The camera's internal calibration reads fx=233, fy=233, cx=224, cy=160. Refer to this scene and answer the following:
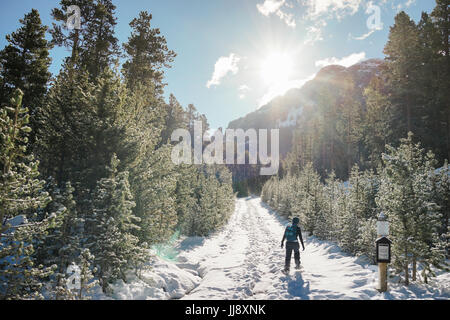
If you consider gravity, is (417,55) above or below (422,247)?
above

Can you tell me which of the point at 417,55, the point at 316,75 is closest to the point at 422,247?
the point at 417,55

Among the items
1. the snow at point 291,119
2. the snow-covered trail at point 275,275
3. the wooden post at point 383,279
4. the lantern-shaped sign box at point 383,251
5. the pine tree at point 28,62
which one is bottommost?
the snow-covered trail at point 275,275

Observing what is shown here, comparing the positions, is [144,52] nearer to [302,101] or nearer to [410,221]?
[410,221]

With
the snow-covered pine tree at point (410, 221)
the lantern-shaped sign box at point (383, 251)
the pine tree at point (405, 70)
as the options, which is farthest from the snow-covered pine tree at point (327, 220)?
the pine tree at point (405, 70)

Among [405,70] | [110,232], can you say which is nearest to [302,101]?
[405,70]

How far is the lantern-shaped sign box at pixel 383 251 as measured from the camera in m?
6.07

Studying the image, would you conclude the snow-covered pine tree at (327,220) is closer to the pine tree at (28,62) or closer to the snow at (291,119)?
the pine tree at (28,62)

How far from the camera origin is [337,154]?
2050 inches

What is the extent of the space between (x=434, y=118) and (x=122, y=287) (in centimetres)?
3133

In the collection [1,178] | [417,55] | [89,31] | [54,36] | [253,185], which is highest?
[417,55]

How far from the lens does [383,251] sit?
6.12 m

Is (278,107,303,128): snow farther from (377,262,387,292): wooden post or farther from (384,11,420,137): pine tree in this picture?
(377,262,387,292): wooden post
